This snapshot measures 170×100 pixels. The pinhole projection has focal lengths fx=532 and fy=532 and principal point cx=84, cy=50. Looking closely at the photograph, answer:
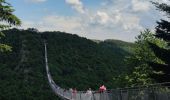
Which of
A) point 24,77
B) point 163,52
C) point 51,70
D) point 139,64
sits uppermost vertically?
point 163,52

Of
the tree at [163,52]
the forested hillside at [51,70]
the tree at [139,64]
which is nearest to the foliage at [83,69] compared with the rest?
the forested hillside at [51,70]

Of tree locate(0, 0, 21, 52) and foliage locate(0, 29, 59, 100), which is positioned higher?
tree locate(0, 0, 21, 52)

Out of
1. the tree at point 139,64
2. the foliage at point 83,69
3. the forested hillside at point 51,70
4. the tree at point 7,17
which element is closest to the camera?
the tree at point 7,17

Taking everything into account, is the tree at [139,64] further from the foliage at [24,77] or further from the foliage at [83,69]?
the foliage at [83,69]

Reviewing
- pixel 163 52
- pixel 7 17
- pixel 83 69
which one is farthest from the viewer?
pixel 83 69

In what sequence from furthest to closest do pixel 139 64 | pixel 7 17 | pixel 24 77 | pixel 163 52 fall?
pixel 24 77, pixel 139 64, pixel 163 52, pixel 7 17

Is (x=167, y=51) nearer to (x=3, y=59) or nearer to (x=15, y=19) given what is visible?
(x=15, y=19)

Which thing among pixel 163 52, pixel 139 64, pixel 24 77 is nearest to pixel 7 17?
pixel 163 52

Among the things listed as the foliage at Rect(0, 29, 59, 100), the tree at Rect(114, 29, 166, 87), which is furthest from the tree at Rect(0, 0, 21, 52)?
the foliage at Rect(0, 29, 59, 100)

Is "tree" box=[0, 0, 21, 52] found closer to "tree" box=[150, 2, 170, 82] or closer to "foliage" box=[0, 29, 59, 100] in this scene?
"tree" box=[150, 2, 170, 82]

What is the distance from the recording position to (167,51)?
122 ft

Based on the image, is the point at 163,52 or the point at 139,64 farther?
the point at 139,64

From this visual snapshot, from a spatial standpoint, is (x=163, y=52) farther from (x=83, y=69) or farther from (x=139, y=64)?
(x=83, y=69)

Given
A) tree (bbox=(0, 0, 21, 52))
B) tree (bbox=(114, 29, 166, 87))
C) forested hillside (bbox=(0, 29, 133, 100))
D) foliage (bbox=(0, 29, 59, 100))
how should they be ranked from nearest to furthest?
tree (bbox=(0, 0, 21, 52)) < tree (bbox=(114, 29, 166, 87)) < foliage (bbox=(0, 29, 59, 100)) < forested hillside (bbox=(0, 29, 133, 100))
